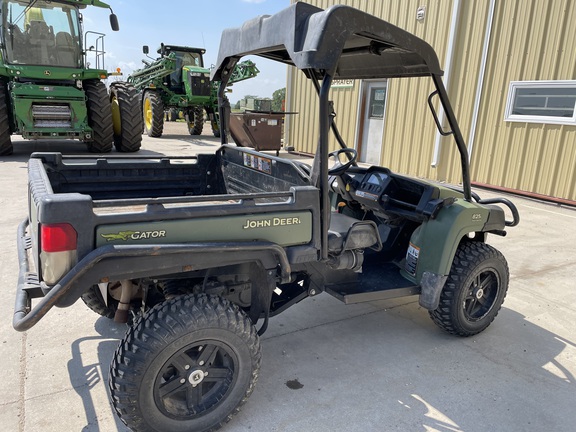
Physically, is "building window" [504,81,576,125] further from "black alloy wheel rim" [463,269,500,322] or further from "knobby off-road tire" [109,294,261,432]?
"knobby off-road tire" [109,294,261,432]

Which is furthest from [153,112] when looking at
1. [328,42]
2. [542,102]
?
[328,42]

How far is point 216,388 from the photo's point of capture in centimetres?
244

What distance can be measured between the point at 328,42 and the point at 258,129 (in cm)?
988

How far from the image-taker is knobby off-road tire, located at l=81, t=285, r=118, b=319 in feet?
9.64

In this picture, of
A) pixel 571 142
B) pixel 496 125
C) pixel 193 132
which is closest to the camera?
pixel 571 142

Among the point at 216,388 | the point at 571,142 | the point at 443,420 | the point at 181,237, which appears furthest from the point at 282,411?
the point at 571,142

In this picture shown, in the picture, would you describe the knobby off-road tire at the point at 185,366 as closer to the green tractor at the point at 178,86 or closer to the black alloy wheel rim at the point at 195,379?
the black alloy wheel rim at the point at 195,379

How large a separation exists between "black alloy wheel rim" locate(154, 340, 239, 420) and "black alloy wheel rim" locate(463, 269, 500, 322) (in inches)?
75.5

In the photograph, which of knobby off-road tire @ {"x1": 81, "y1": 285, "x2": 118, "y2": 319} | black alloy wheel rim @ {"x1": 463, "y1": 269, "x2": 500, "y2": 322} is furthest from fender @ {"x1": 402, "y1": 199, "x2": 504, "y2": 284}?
knobby off-road tire @ {"x1": 81, "y1": 285, "x2": 118, "y2": 319}

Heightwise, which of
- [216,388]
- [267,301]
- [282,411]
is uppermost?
[267,301]

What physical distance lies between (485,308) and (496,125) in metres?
6.34

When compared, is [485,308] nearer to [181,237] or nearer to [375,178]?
[375,178]

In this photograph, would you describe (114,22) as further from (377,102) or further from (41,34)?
(377,102)

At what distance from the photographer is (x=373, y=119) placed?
1167 centimetres
